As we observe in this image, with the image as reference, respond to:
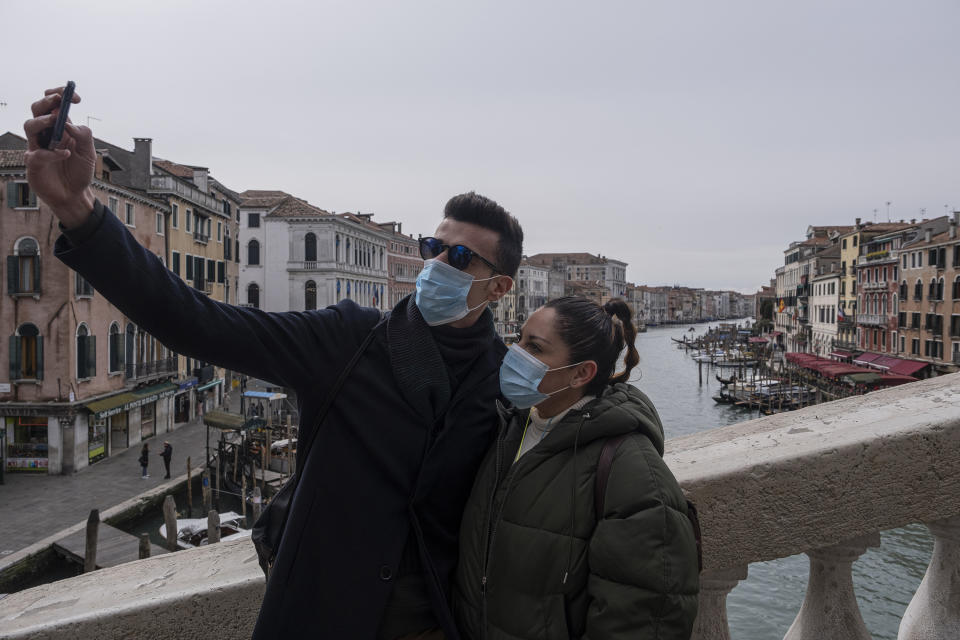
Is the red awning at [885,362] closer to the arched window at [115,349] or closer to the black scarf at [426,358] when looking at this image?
the arched window at [115,349]

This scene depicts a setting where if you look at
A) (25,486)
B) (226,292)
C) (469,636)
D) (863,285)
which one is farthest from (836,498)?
(863,285)

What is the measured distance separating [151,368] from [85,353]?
3.08 m

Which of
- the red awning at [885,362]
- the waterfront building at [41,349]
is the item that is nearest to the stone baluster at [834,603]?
the waterfront building at [41,349]

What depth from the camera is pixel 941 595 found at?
157cm

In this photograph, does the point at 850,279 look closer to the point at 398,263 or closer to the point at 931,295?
the point at 931,295

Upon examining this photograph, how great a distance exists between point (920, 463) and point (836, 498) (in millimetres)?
204

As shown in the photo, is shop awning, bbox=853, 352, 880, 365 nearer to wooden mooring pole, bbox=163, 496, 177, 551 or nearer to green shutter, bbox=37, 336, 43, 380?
wooden mooring pole, bbox=163, 496, 177, 551

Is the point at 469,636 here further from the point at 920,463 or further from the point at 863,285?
the point at 863,285

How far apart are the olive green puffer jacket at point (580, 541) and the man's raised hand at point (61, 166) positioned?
37.2 inches

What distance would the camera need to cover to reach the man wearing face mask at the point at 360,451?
1354 mm

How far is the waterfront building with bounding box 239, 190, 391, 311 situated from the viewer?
111 feet

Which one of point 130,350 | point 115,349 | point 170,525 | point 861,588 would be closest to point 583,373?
point 170,525

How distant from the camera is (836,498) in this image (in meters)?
1.53

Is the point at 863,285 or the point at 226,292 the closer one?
the point at 226,292
